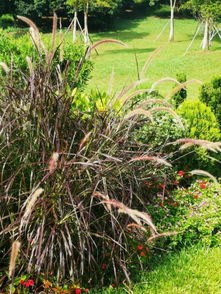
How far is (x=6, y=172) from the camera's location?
3969 millimetres

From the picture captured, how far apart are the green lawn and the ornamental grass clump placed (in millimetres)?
213

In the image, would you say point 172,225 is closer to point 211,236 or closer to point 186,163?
point 211,236

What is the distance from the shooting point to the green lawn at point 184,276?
3.90m

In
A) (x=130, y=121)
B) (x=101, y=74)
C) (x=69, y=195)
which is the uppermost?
(x=130, y=121)

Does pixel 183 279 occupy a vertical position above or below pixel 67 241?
below

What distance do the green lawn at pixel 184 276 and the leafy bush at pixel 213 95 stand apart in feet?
13.8

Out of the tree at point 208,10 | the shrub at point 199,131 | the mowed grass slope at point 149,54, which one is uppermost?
the tree at point 208,10

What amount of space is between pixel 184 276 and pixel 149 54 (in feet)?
76.8

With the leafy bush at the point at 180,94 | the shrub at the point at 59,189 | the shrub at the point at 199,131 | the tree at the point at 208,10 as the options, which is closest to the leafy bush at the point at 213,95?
the leafy bush at the point at 180,94

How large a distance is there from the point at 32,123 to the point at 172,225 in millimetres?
1812

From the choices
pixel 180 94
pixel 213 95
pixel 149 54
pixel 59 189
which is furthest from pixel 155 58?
pixel 59 189

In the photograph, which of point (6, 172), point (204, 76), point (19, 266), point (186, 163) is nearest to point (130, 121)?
point (6, 172)

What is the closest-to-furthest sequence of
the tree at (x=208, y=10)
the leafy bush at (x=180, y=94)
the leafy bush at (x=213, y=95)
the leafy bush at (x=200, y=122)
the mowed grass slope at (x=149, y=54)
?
the leafy bush at (x=200, y=122) < the leafy bush at (x=180, y=94) < the leafy bush at (x=213, y=95) < the mowed grass slope at (x=149, y=54) < the tree at (x=208, y=10)

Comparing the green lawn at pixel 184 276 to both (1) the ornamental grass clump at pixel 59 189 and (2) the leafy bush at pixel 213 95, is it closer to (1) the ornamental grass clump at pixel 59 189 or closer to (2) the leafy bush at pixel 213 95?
(1) the ornamental grass clump at pixel 59 189
